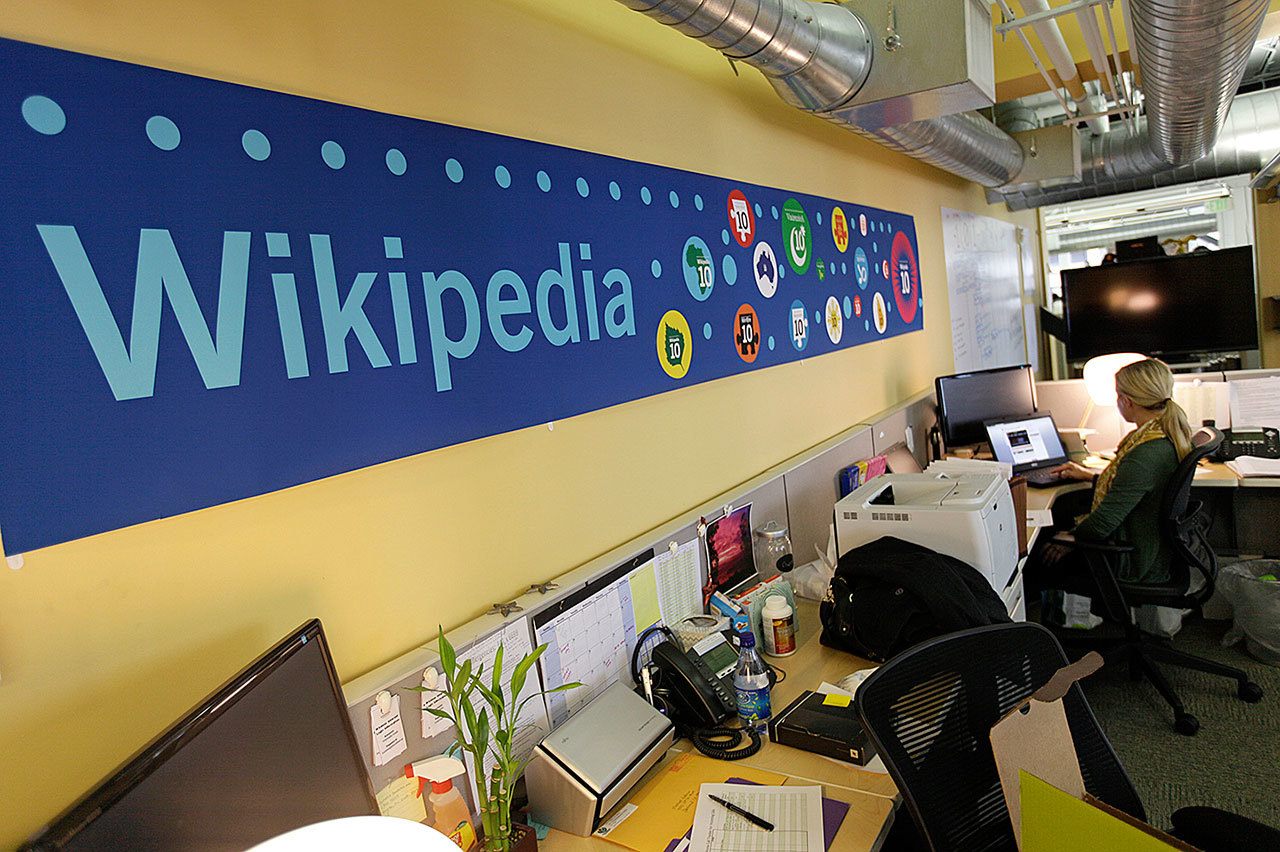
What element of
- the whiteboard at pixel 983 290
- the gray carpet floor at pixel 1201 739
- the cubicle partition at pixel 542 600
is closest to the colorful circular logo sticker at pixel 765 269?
the cubicle partition at pixel 542 600

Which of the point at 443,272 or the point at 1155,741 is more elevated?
the point at 443,272

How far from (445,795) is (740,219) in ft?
6.08

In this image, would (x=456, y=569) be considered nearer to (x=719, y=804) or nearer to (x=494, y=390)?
(x=494, y=390)

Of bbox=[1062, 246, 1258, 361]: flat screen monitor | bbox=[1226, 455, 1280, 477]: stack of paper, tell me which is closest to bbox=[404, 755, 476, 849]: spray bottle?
bbox=[1226, 455, 1280, 477]: stack of paper

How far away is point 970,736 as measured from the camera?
139 cm

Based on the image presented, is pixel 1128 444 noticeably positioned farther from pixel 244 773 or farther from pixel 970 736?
pixel 244 773

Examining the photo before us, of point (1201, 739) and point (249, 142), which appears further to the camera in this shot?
point (1201, 739)

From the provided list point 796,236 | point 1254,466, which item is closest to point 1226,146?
point 1254,466

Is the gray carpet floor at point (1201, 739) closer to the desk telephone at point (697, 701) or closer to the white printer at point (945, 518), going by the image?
the white printer at point (945, 518)

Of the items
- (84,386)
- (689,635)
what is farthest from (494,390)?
(689,635)

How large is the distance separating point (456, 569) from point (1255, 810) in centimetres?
257

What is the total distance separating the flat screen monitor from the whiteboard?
0.42 meters

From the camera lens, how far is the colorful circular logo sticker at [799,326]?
109 inches

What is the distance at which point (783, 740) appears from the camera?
165cm
